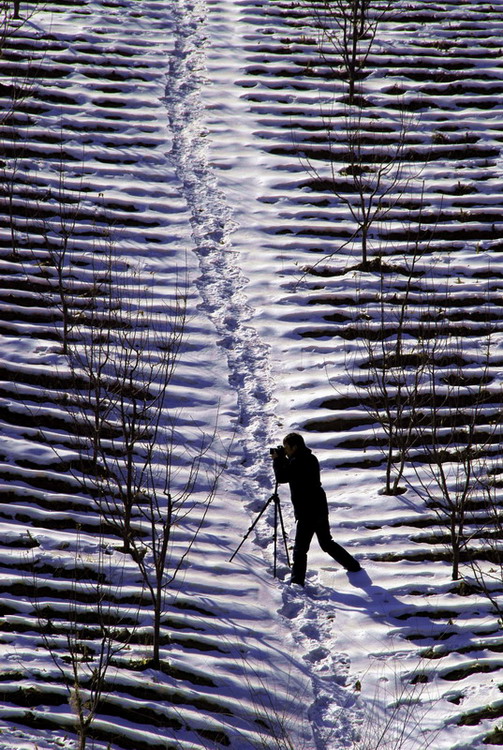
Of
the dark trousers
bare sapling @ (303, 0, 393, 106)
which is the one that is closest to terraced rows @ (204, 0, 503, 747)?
bare sapling @ (303, 0, 393, 106)

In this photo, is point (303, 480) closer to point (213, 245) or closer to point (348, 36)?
point (213, 245)

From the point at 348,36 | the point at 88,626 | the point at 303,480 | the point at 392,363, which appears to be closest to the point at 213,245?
the point at 392,363

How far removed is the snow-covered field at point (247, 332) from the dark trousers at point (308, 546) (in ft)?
0.56

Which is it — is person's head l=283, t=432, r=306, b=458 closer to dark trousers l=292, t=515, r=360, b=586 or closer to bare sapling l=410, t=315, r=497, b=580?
dark trousers l=292, t=515, r=360, b=586

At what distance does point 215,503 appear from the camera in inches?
283

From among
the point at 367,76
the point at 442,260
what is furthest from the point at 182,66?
the point at 442,260

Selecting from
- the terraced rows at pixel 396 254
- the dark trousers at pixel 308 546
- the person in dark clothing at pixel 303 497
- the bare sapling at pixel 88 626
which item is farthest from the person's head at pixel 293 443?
the bare sapling at pixel 88 626

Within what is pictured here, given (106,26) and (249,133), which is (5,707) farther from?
(106,26)

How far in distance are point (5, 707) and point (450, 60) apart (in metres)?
12.4

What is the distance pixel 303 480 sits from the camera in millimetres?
6297

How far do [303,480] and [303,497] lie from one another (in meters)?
0.14

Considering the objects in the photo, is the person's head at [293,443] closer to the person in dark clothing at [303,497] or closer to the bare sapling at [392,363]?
the person in dark clothing at [303,497]

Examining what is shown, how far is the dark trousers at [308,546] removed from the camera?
6387 mm

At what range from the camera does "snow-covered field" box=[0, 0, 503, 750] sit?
215 inches
